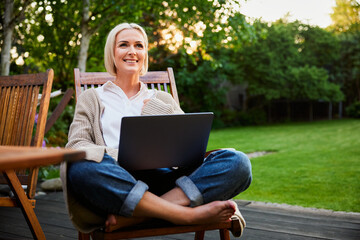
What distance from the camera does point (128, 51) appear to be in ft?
6.69

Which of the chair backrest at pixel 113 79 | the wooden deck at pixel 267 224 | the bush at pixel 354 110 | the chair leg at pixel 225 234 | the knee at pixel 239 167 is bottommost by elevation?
the bush at pixel 354 110

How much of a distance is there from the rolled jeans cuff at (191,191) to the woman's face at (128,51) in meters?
0.78

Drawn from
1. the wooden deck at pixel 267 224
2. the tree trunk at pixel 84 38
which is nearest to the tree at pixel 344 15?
the tree trunk at pixel 84 38

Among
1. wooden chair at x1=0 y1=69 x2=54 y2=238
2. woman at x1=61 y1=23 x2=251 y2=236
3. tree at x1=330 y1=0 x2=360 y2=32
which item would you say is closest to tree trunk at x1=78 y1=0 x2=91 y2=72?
wooden chair at x1=0 y1=69 x2=54 y2=238

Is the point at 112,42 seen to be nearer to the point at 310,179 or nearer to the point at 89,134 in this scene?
the point at 89,134

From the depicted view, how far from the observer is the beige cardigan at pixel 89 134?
141 centimetres

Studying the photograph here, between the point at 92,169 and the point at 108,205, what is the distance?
0.14 m

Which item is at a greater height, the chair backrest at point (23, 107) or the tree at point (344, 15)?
the tree at point (344, 15)

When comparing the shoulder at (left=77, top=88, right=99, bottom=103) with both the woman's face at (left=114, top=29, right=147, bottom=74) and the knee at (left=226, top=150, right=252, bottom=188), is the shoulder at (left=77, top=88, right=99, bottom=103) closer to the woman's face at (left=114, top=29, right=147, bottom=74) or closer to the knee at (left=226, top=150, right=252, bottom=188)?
the woman's face at (left=114, top=29, right=147, bottom=74)

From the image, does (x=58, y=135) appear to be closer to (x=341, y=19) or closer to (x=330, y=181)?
(x=330, y=181)

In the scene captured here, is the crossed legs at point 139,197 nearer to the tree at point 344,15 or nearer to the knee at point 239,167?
the knee at point 239,167

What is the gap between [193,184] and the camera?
152 cm

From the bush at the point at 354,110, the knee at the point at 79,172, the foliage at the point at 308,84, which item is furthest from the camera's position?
the bush at the point at 354,110

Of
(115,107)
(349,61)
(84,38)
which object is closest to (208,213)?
(115,107)
